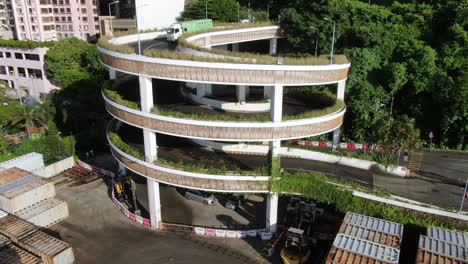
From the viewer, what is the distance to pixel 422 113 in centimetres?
6056

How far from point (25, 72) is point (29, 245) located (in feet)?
Answer: 254

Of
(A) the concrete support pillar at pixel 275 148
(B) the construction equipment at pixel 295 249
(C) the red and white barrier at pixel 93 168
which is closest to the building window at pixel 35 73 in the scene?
(C) the red and white barrier at pixel 93 168

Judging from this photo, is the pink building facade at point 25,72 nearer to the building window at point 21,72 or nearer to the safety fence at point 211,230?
the building window at point 21,72

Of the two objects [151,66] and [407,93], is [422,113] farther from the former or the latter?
[151,66]

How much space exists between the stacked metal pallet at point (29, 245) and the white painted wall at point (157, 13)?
60.2 m

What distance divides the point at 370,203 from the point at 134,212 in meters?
25.6

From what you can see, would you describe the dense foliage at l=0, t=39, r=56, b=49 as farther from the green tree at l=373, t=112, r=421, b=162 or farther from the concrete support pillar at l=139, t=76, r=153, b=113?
the green tree at l=373, t=112, r=421, b=162

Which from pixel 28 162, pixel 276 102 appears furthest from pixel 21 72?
pixel 276 102

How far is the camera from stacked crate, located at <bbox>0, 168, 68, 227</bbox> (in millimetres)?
41344

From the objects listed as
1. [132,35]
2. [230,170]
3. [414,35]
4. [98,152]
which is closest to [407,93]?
[414,35]

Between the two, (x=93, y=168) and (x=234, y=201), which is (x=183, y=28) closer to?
(x=93, y=168)

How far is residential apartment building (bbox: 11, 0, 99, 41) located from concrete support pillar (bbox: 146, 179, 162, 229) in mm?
86540

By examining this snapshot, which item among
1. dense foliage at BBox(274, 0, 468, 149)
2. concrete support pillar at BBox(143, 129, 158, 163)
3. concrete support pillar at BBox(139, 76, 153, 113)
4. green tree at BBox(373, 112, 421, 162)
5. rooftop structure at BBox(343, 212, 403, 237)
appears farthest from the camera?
dense foliage at BBox(274, 0, 468, 149)

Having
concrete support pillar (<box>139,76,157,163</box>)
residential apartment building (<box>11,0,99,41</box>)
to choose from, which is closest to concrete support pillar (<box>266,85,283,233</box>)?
concrete support pillar (<box>139,76,157,163</box>)
